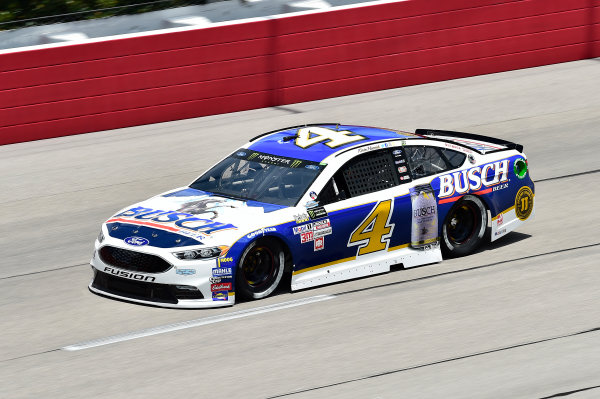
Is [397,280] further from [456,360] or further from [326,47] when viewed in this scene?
[326,47]

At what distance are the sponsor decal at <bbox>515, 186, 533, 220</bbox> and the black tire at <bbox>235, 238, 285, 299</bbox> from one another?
3.20 m

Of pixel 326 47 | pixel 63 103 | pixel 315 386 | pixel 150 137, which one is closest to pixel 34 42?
pixel 63 103

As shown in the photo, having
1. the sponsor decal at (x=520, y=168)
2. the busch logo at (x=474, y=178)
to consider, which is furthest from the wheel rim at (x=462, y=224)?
the sponsor decal at (x=520, y=168)

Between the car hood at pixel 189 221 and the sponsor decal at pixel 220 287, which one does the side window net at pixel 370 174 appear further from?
the sponsor decal at pixel 220 287

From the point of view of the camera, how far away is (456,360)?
8047 millimetres

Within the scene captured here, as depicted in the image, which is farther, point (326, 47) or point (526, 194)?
point (326, 47)

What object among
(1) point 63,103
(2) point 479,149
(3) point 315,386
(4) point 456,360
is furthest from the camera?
(1) point 63,103

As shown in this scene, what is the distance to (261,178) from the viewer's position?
10266 mm

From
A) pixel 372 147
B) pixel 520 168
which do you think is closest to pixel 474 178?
pixel 520 168

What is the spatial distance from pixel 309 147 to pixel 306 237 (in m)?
1.25

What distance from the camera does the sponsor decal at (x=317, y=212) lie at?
382 inches

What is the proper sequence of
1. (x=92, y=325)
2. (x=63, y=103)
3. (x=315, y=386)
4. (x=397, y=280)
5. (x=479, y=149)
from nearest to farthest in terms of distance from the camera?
(x=315, y=386) < (x=92, y=325) < (x=397, y=280) < (x=479, y=149) < (x=63, y=103)

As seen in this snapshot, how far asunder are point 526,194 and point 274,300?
354 centimetres

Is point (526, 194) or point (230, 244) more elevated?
point (230, 244)
